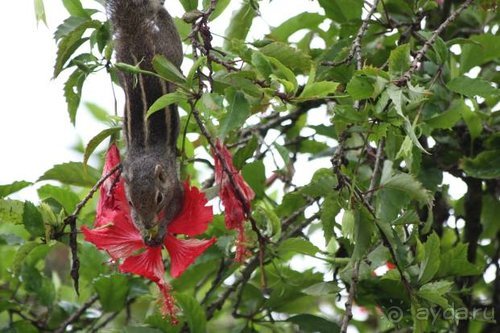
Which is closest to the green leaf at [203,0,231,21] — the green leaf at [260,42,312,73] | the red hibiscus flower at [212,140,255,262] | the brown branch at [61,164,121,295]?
the green leaf at [260,42,312,73]

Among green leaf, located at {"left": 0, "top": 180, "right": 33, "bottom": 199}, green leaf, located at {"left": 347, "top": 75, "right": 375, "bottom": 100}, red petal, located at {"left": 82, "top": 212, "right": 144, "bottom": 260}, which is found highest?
green leaf, located at {"left": 347, "top": 75, "right": 375, "bottom": 100}

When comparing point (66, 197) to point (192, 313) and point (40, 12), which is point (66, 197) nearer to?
point (192, 313)

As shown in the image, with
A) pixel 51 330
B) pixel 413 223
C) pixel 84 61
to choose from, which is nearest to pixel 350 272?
pixel 413 223

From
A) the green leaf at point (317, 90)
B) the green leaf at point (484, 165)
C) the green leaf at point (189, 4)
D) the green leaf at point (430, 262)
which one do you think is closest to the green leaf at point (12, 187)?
the green leaf at point (189, 4)

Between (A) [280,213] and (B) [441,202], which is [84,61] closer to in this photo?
(A) [280,213]

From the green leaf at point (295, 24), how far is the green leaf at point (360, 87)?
882mm

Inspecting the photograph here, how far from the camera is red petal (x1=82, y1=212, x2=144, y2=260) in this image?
1.94 meters

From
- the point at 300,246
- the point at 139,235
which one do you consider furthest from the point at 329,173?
the point at 139,235

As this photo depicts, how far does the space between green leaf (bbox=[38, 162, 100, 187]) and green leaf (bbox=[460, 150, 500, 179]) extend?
108 cm

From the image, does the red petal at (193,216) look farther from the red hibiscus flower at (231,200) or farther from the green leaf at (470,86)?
the green leaf at (470,86)

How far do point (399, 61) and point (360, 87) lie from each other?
4.4 inches

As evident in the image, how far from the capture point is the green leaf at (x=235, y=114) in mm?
1776

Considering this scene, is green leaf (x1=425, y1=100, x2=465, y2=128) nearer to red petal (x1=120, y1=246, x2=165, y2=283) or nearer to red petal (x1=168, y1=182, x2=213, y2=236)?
red petal (x1=168, y1=182, x2=213, y2=236)

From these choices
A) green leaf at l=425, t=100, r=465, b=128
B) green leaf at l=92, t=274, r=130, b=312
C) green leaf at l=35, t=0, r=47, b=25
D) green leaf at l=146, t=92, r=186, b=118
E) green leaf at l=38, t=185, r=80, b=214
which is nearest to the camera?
green leaf at l=146, t=92, r=186, b=118
